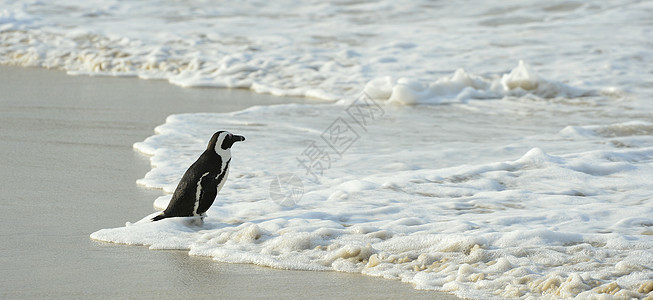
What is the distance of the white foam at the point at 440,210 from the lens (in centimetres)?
384

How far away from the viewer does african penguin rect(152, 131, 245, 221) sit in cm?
448

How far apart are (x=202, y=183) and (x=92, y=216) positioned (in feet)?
2.38

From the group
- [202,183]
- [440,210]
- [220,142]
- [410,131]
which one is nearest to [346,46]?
[410,131]

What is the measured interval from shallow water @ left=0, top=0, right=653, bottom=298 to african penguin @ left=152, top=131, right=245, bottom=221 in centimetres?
10

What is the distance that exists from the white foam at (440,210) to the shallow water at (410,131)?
0.6 inches

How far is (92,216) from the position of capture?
4762 mm

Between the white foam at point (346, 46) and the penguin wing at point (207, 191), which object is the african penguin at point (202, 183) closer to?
the penguin wing at point (207, 191)

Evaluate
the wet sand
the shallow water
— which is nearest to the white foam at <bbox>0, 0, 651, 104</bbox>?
the shallow water

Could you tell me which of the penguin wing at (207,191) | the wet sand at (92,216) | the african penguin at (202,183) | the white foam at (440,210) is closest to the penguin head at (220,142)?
the african penguin at (202,183)

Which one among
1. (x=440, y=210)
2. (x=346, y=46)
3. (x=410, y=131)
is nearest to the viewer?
(x=440, y=210)

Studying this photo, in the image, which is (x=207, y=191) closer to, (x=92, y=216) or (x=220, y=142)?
(x=220, y=142)

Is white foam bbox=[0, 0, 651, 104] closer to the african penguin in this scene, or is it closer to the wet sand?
the wet sand

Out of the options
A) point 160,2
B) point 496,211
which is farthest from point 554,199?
point 160,2

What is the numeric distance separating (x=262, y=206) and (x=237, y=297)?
152 cm
